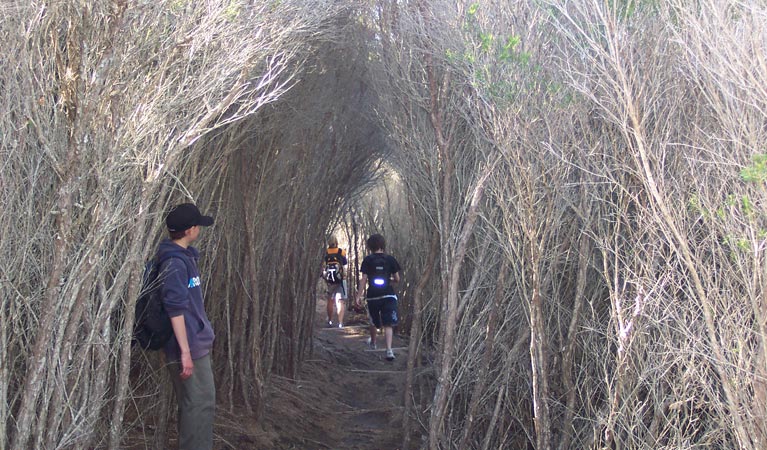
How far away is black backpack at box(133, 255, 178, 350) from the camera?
181 inches

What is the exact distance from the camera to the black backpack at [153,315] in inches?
181

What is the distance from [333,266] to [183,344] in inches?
308

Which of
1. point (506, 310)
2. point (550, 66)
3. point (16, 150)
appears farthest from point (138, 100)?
point (506, 310)

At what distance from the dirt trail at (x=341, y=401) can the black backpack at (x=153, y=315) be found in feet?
7.69

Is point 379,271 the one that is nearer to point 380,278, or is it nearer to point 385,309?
point 380,278

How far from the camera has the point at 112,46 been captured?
3.51 m

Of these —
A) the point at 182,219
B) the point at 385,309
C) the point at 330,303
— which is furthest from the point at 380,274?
the point at 182,219

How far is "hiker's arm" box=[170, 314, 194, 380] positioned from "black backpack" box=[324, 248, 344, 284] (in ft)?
25.3

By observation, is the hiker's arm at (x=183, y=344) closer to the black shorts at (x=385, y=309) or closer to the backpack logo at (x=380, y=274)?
the backpack logo at (x=380, y=274)

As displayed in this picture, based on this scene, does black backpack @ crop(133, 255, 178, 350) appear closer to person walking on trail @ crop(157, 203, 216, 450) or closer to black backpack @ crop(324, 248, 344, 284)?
person walking on trail @ crop(157, 203, 216, 450)

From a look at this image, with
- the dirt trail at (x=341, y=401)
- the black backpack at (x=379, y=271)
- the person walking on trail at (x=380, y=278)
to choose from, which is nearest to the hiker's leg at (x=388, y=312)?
the person walking on trail at (x=380, y=278)

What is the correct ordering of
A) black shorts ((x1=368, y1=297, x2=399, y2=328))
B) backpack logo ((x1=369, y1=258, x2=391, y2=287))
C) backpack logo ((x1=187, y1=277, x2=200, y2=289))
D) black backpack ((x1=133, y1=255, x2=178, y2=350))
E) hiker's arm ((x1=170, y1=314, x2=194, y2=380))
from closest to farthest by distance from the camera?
hiker's arm ((x1=170, y1=314, x2=194, y2=380)) < black backpack ((x1=133, y1=255, x2=178, y2=350)) < backpack logo ((x1=187, y1=277, x2=200, y2=289)) < backpack logo ((x1=369, y1=258, x2=391, y2=287)) < black shorts ((x1=368, y1=297, x2=399, y2=328))

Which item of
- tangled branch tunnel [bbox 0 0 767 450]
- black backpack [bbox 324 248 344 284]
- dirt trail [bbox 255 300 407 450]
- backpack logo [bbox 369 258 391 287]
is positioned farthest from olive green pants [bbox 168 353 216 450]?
black backpack [bbox 324 248 344 284]

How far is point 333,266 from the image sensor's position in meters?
12.3
